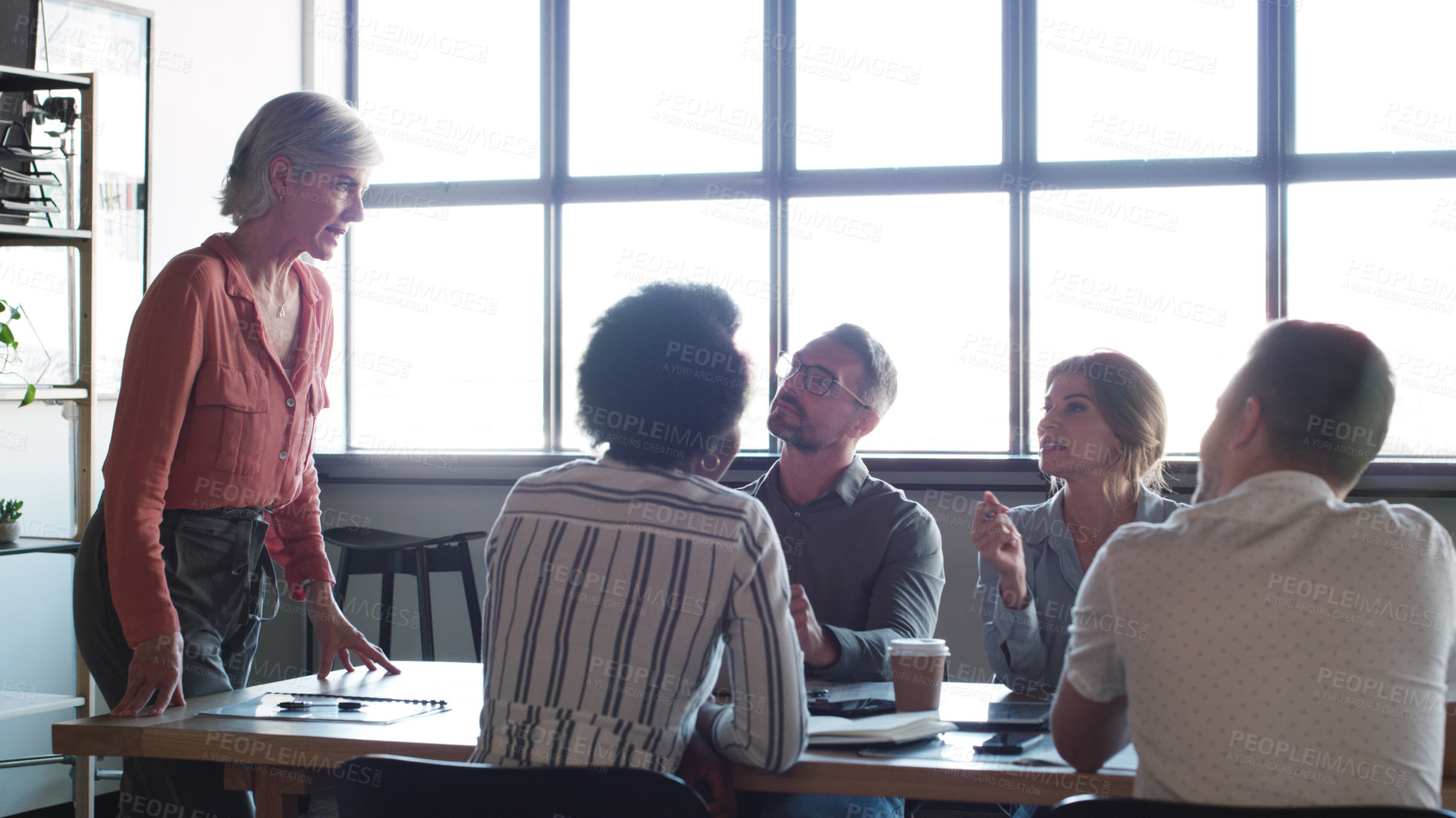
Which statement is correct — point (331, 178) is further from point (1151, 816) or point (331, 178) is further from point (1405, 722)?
point (1405, 722)

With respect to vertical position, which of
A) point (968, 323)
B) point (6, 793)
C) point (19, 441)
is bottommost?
point (6, 793)

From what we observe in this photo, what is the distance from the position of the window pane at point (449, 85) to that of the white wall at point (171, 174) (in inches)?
12.5

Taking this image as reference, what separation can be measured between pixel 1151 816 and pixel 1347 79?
3684 mm

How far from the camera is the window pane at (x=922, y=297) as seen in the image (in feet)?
13.2

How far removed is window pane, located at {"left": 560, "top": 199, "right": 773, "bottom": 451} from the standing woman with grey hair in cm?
223

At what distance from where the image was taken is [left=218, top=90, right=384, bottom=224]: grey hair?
1.79 metres

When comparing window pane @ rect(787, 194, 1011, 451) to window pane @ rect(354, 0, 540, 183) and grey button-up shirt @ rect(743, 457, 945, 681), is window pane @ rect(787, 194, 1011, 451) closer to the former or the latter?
window pane @ rect(354, 0, 540, 183)

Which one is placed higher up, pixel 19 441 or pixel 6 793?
pixel 19 441

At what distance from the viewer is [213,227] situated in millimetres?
3961

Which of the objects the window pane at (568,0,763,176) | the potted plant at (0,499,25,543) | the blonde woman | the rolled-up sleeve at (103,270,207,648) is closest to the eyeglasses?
the blonde woman

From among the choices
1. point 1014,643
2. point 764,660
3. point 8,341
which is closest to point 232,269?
point 764,660

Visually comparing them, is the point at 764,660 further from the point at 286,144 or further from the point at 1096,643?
the point at 286,144

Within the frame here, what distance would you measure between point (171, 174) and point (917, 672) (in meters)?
3.30

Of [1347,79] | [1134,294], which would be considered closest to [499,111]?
[1134,294]
